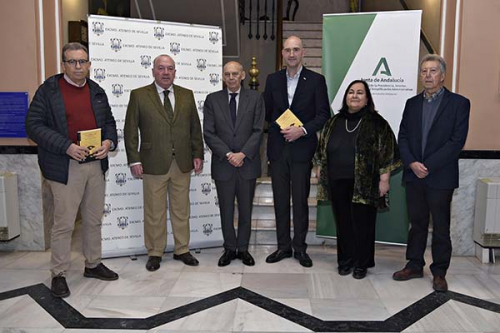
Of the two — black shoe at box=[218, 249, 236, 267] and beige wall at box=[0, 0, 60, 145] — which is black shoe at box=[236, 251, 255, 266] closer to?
black shoe at box=[218, 249, 236, 267]

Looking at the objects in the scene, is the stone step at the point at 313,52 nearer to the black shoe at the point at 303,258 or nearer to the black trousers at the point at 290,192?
the black trousers at the point at 290,192

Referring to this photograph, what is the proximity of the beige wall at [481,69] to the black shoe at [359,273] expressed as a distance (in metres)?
1.48

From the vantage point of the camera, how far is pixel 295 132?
11.9ft

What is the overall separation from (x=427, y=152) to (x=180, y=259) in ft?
6.99

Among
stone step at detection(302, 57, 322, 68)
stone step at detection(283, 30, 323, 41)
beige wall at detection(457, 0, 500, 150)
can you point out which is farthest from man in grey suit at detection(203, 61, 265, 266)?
stone step at detection(283, 30, 323, 41)

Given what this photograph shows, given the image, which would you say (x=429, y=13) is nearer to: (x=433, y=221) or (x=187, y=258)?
(x=433, y=221)

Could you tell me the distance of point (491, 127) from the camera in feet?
13.4

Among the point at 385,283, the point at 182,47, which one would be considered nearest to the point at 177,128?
the point at 182,47

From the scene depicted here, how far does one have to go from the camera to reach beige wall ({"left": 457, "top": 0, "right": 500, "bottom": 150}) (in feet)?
13.1

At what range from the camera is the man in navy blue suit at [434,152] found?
3268 mm

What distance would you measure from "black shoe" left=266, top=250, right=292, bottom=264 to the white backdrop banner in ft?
2.02

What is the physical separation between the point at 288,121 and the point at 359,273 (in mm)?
1271

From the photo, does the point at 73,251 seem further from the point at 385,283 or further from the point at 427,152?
the point at 427,152

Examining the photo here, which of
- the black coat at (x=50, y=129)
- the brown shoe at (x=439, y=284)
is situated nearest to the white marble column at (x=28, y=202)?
the black coat at (x=50, y=129)
